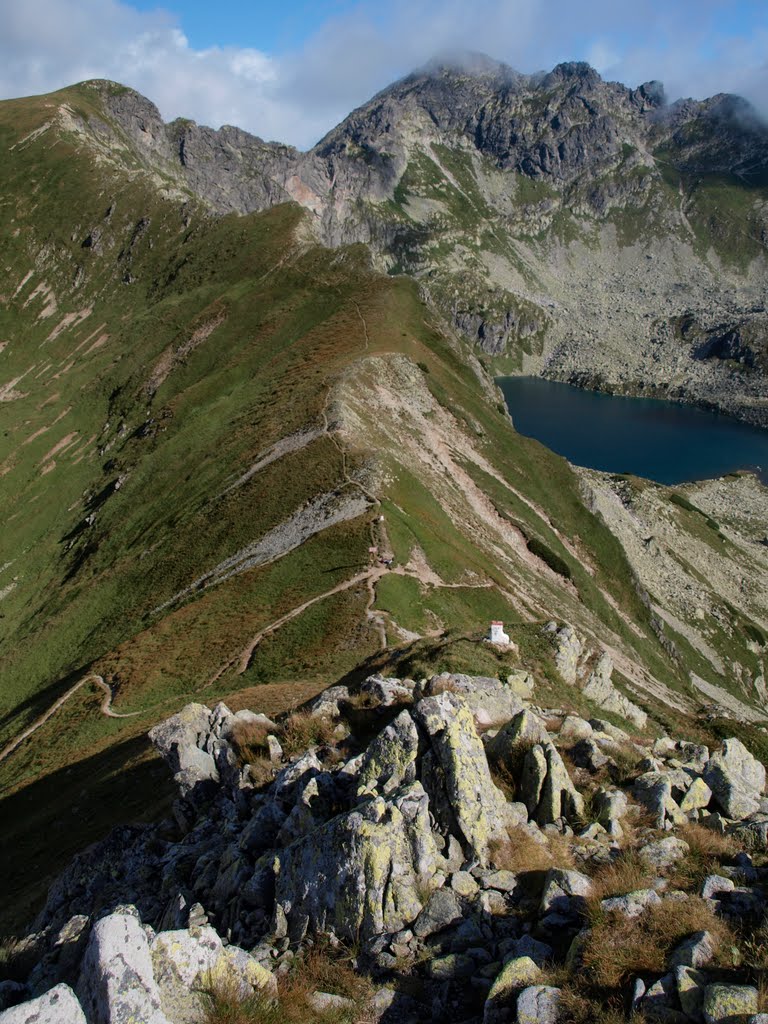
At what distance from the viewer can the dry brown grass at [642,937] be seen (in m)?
10.2

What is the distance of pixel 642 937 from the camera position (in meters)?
10.8

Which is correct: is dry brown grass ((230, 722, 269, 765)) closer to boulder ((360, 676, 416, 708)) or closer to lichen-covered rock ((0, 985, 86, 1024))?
boulder ((360, 676, 416, 708))

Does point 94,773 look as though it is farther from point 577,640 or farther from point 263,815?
point 577,640

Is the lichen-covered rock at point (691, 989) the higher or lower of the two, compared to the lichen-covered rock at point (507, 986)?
lower

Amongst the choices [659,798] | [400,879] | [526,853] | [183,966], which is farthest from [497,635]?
[183,966]

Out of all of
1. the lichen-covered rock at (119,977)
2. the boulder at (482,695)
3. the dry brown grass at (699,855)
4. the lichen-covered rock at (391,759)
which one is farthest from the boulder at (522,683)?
the lichen-covered rock at (119,977)

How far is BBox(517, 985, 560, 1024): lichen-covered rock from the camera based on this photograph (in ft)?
31.8

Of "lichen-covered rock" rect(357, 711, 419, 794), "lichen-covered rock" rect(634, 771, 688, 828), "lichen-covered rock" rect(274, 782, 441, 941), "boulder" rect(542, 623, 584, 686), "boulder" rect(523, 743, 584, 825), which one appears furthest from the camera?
"boulder" rect(542, 623, 584, 686)

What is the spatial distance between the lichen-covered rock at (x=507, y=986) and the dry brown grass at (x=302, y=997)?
2163 mm

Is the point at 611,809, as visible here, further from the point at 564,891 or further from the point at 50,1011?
the point at 50,1011

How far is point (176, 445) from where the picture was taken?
3467 inches

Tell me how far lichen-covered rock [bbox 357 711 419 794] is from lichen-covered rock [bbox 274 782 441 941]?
131 cm

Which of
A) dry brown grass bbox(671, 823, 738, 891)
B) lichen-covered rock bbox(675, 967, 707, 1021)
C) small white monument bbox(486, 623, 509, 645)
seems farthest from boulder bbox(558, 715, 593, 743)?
lichen-covered rock bbox(675, 967, 707, 1021)

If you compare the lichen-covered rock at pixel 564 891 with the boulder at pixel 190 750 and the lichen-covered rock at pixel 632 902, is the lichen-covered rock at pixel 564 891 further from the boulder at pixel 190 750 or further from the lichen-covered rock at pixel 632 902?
the boulder at pixel 190 750
